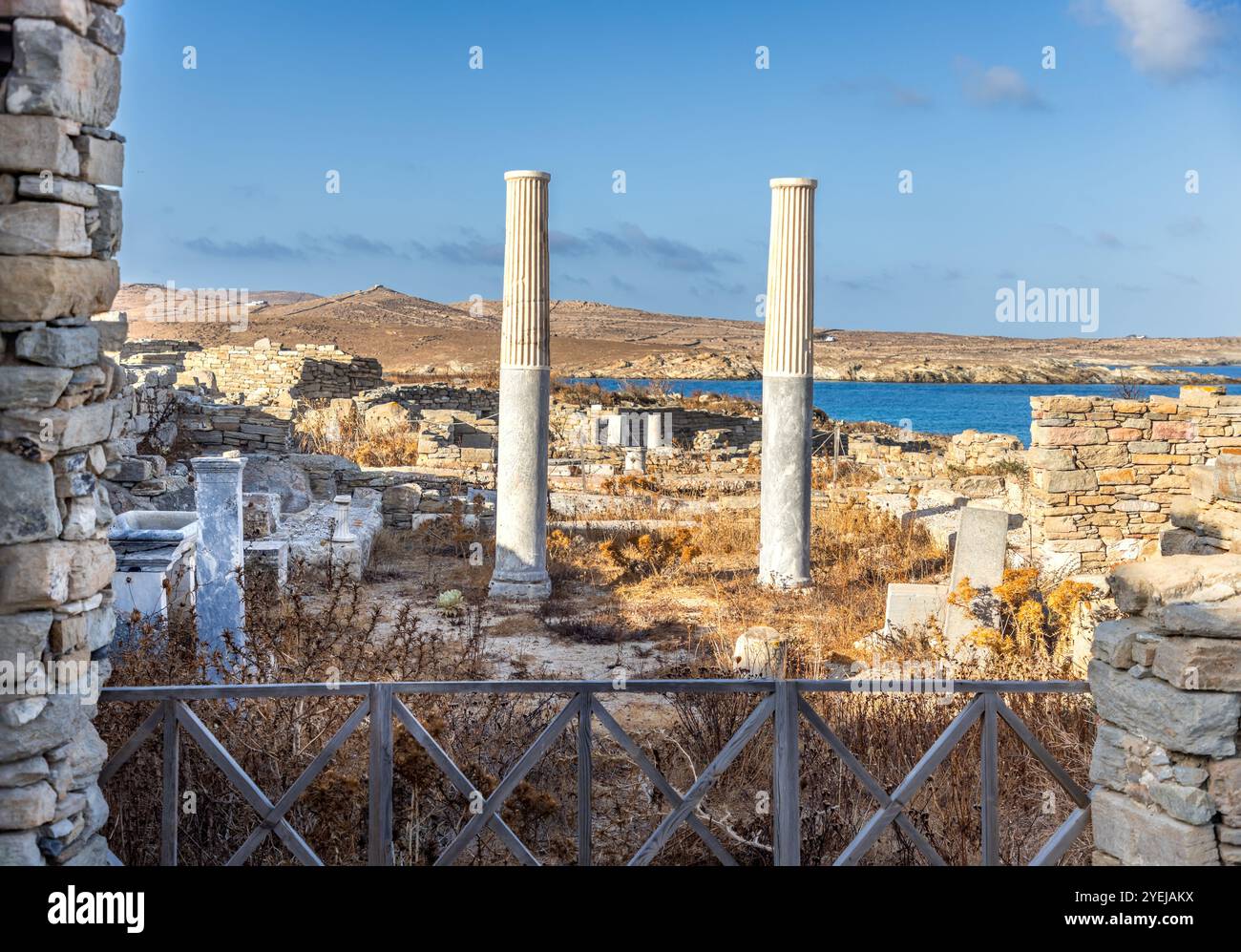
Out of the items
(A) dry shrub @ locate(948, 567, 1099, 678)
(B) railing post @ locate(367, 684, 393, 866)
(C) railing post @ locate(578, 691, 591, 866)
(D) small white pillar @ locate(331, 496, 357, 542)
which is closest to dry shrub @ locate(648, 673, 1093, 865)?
(A) dry shrub @ locate(948, 567, 1099, 678)

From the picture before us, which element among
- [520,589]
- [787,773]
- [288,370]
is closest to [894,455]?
[520,589]

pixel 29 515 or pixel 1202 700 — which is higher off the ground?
pixel 29 515

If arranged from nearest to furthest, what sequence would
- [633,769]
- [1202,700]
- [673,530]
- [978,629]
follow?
[1202,700] < [633,769] < [978,629] < [673,530]

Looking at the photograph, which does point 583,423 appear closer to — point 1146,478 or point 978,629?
point 1146,478

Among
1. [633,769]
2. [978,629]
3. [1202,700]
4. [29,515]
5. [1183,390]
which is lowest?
[633,769]

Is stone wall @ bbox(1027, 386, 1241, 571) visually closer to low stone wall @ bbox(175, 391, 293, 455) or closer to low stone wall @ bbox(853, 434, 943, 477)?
low stone wall @ bbox(853, 434, 943, 477)

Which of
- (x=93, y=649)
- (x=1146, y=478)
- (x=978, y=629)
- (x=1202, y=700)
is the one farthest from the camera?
(x=1146, y=478)

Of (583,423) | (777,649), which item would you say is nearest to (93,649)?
(777,649)
